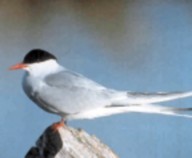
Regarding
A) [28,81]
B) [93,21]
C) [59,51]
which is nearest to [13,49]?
[59,51]

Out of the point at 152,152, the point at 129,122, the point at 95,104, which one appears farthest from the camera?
the point at 129,122

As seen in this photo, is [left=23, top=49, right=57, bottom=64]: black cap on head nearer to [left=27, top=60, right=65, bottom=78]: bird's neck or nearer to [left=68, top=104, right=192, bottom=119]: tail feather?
[left=27, top=60, right=65, bottom=78]: bird's neck

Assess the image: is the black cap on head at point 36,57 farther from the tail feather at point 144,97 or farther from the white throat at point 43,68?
the tail feather at point 144,97

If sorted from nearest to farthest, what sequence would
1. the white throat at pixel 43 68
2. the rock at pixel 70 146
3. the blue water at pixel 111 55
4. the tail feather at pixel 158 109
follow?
the rock at pixel 70 146 < the tail feather at pixel 158 109 < the white throat at pixel 43 68 < the blue water at pixel 111 55

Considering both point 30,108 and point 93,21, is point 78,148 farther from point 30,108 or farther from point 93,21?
point 93,21

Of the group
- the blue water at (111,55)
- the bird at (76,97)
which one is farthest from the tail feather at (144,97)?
the blue water at (111,55)

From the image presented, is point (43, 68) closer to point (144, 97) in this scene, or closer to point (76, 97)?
point (76, 97)
